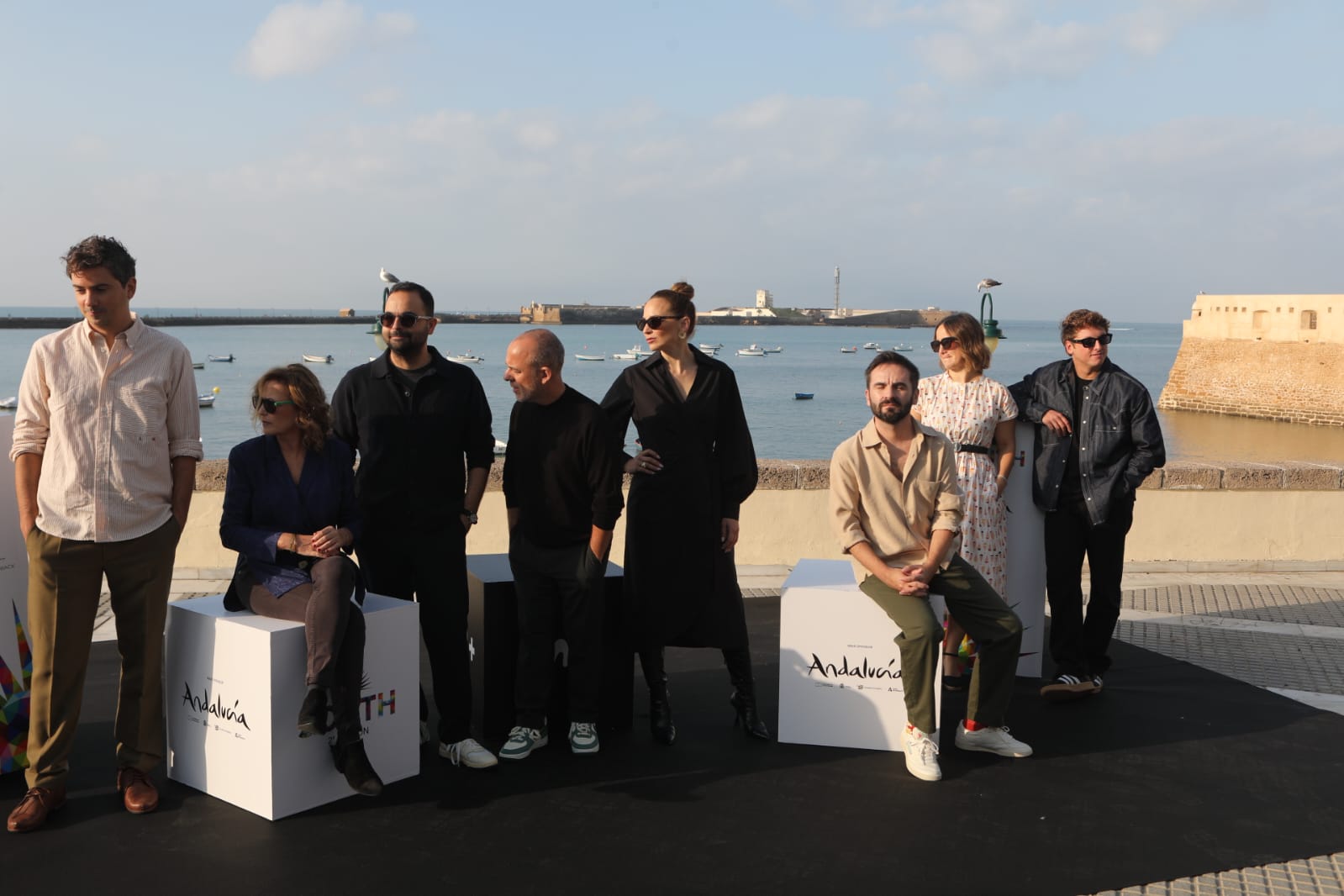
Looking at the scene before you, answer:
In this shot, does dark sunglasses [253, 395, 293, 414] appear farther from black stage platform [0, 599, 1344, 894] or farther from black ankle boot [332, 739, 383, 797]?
black stage platform [0, 599, 1344, 894]

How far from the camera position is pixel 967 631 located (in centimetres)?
432

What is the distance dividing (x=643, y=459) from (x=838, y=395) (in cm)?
6097

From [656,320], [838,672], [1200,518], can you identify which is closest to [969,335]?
[656,320]

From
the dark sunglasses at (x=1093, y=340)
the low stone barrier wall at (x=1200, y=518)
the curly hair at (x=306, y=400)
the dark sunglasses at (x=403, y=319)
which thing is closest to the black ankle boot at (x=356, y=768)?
the curly hair at (x=306, y=400)

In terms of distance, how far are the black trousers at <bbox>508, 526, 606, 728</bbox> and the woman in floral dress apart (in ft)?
5.44

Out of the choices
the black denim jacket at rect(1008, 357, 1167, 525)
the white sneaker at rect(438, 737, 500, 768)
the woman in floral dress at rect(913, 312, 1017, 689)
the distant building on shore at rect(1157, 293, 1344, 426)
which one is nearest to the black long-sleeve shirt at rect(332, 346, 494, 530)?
the white sneaker at rect(438, 737, 500, 768)

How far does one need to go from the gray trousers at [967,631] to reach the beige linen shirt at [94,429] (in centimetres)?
252

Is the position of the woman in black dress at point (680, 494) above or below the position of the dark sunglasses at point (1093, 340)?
below

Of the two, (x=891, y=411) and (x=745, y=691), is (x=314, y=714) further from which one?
(x=891, y=411)

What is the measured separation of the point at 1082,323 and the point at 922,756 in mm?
2041

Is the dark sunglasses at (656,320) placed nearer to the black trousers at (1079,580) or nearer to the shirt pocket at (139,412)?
the shirt pocket at (139,412)

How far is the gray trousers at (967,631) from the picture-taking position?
4121 mm

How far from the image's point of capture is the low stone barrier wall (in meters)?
7.81

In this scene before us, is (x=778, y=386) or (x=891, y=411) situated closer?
(x=891, y=411)
